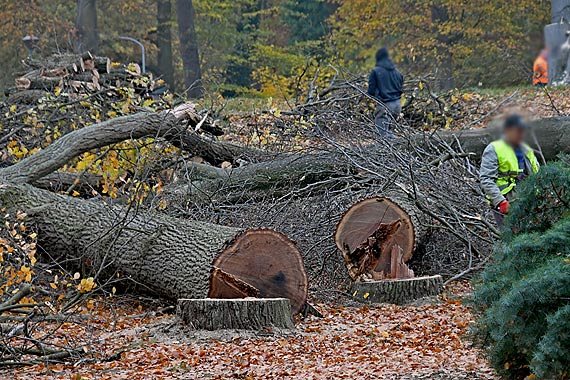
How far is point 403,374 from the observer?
608 cm

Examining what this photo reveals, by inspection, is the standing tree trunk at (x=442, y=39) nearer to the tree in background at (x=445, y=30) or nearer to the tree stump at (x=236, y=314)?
the tree in background at (x=445, y=30)

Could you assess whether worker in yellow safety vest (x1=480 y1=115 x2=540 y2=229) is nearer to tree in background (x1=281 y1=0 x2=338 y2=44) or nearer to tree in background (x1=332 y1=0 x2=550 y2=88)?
tree in background (x1=332 y1=0 x2=550 y2=88)

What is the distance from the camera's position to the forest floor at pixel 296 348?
6391 millimetres

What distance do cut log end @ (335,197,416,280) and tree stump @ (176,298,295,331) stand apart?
70.8 inches

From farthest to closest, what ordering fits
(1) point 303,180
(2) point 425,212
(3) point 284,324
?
(1) point 303,180
(2) point 425,212
(3) point 284,324

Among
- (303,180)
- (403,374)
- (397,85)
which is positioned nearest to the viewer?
(403,374)

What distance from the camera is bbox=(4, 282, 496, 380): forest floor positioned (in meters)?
6.39

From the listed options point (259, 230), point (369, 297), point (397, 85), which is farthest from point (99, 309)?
point (397, 85)

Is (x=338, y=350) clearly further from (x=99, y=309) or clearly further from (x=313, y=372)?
(x=99, y=309)

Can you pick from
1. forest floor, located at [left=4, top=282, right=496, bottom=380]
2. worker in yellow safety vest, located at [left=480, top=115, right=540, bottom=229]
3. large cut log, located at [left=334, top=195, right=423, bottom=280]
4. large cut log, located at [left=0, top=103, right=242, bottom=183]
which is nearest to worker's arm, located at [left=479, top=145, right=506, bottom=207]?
worker in yellow safety vest, located at [left=480, top=115, right=540, bottom=229]

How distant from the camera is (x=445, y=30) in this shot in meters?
30.2

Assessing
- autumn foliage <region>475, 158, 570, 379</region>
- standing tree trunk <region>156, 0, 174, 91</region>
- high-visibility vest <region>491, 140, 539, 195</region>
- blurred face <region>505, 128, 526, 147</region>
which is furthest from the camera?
standing tree trunk <region>156, 0, 174, 91</region>

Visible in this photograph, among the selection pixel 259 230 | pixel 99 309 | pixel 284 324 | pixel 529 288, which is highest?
pixel 529 288

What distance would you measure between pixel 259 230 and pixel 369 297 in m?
1.48
